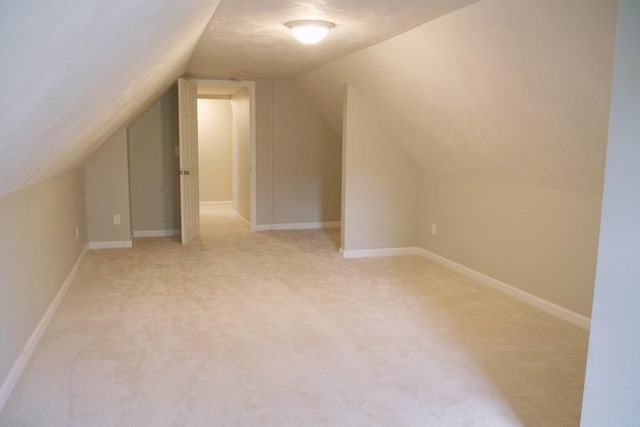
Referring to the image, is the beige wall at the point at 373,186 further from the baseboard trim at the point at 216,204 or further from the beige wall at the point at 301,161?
the baseboard trim at the point at 216,204

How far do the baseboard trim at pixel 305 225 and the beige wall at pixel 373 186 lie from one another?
5.94 ft

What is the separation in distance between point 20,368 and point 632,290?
2.93m

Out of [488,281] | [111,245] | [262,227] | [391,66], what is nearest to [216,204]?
[262,227]

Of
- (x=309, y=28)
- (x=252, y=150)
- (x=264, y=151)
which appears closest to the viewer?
(x=309, y=28)

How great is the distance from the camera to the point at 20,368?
9.50 ft

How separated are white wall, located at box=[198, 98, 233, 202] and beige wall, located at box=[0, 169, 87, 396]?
14.7 ft

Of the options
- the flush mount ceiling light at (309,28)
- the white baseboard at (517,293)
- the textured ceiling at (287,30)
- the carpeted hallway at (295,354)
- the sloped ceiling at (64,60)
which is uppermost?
the textured ceiling at (287,30)

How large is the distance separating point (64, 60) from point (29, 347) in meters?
2.24

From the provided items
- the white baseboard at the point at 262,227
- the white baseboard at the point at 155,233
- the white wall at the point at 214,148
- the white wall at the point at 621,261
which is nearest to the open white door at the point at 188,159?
the white baseboard at the point at 155,233

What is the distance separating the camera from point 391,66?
14.8ft

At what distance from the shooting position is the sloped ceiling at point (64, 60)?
1.18 m

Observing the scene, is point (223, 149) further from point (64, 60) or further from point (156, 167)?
point (64, 60)

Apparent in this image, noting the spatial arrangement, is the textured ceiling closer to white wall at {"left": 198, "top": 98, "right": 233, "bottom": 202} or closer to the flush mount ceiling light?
the flush mount ceiling light

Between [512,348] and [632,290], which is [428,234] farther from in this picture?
[632,290]
